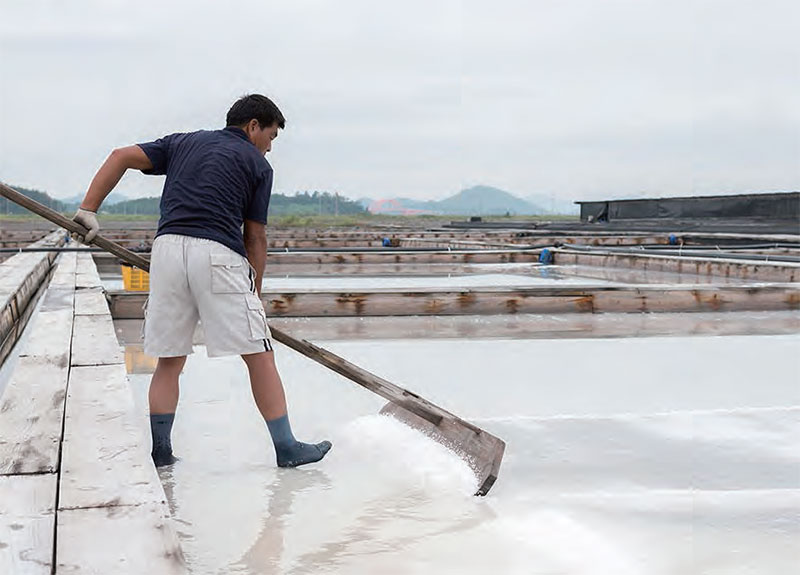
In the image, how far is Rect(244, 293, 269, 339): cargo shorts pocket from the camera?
2.62 m

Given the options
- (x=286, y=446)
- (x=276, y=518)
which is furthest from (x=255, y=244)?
(x=276, y=518)

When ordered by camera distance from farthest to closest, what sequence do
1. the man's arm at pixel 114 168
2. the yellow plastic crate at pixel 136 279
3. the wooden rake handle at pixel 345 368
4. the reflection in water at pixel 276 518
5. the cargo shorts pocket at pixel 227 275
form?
the yellow plastic crate at pixel 136 279
the wooden rake handle at pixel 345 368
the man's arm at pixel 114 168
the cargo shorts pocket at pixel 227 275
the reflection in water at pixel 276 518

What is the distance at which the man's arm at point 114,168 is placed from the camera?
2693mm

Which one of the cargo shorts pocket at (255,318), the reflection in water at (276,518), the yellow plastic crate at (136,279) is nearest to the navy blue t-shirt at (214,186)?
the cargo shorts pocket at (255,318)

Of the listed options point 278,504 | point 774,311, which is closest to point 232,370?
point 278,504

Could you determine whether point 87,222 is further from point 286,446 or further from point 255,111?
point 286,446

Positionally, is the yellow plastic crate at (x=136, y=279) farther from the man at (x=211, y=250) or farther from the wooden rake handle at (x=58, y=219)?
the man at (x=211, y=250)

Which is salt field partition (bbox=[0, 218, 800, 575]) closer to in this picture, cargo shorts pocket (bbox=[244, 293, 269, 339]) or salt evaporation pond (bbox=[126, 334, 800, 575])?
salt evaporation pond (bbox=[126, 334, 800, 575])

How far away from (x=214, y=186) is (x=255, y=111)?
0.32 m

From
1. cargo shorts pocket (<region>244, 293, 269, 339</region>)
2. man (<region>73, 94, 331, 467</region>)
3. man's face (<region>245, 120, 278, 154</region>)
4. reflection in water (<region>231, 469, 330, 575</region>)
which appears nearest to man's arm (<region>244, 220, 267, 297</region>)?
man (<region>73, 94, 331, 467</region>)

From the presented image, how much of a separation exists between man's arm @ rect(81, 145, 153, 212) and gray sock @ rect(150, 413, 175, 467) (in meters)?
0.77

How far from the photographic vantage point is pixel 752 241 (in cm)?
1474

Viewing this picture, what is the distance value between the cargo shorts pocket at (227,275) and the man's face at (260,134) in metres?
0.42

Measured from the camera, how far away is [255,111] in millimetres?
2742
